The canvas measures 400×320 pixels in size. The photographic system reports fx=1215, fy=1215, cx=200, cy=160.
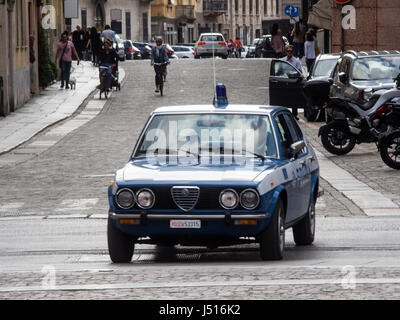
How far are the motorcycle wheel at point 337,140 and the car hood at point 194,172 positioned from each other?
41.3 feet

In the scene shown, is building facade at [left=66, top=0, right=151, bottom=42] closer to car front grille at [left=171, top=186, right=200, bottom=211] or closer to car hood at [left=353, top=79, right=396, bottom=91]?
car hood at [left=353, top=79, right=396, bottom=91]

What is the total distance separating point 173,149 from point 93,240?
93.4 inches

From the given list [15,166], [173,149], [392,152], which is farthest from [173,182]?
[15,166]

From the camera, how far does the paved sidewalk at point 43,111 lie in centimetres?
2956

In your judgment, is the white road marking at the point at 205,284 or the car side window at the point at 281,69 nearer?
the white road marking at the point at 205,284

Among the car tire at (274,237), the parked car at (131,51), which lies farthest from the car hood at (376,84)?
the parked car at (131,51)

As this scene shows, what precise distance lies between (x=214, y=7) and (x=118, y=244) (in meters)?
118

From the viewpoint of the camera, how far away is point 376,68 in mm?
25172

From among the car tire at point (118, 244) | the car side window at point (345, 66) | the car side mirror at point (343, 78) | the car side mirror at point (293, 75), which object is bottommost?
the car tire at point (118, 244)

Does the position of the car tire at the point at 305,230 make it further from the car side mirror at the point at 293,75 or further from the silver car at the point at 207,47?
the silver car at the point at 207,47

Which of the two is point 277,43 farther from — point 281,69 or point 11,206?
point 11,206

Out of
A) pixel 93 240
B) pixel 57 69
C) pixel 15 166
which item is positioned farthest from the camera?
pixel 57 69
